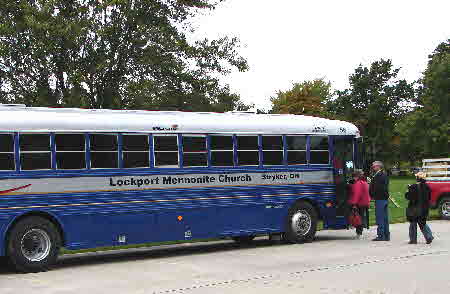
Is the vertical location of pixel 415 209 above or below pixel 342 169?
below

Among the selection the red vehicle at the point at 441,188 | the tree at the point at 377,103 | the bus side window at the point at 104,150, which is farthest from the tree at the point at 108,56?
the tree at the point at 377,103

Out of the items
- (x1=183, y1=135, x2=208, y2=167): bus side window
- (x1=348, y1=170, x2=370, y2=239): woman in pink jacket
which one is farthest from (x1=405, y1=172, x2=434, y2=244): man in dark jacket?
(x1=183, y1=135, x2=208, y2=167): bus side window

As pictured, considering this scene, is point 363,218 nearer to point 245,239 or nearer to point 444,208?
point 245,239

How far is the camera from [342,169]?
60.3 ft

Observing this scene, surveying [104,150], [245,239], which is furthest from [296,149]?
[104,150]

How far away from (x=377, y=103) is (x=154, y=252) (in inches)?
2936

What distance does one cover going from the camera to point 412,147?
8056 centimetres

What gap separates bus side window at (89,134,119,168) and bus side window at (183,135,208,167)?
5.23 feet

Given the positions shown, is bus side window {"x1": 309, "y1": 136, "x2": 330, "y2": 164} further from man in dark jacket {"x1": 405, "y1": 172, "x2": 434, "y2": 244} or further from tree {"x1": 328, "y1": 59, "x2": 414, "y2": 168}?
tree {"x1": 328, "y1": 59, "x2": 414, "y2": 168}

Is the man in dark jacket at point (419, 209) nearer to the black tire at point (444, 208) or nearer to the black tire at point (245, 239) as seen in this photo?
the black tire at point (245, 239)

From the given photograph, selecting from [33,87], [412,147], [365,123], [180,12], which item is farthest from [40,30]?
[365,123]

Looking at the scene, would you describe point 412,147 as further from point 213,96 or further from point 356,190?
point 356,190

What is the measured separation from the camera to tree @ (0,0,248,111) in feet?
79.2

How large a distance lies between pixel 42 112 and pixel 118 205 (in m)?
2.21
